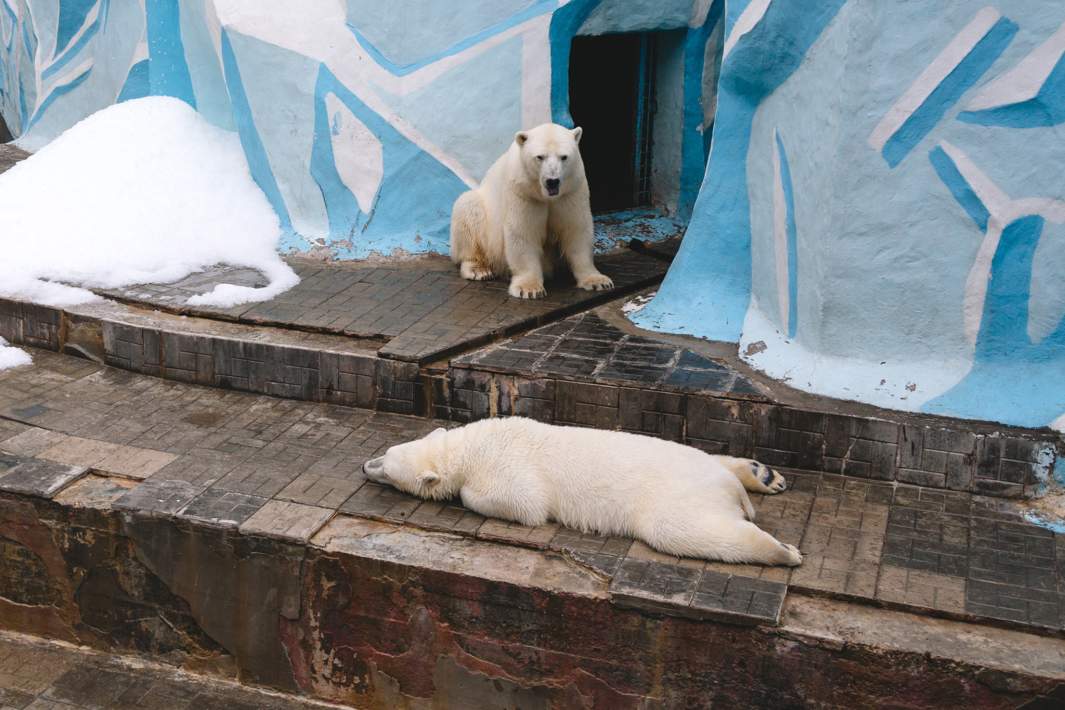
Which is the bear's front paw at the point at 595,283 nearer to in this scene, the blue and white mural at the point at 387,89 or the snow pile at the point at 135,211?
the blue and white mural at the point at 387,89

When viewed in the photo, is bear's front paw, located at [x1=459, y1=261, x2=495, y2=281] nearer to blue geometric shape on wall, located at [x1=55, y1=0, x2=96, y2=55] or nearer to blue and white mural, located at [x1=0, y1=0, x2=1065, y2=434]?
blue and white mural, located at [x1=0, y1=0, x2=1065, y2=434]

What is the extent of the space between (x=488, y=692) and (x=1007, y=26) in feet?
12.2

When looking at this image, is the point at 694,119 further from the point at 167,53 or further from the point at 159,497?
the point at 159,497

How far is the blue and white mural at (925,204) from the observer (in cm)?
536

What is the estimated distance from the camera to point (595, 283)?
770 cm

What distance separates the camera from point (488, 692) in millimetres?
4922

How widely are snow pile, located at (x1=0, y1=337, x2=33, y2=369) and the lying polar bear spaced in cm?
301

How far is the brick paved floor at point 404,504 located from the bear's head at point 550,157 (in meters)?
1.73

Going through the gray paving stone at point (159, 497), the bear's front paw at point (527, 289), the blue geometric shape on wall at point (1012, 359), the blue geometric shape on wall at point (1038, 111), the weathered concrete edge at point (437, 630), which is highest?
the blue geometric shape on wall at point (1038, 111)

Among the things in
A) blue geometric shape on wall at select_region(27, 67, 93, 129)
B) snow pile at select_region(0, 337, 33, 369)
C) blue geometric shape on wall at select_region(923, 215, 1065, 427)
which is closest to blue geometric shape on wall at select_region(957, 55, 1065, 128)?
blue geometric shape on wall at select_region(923, 215, 1065, 427)

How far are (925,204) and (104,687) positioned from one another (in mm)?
4448

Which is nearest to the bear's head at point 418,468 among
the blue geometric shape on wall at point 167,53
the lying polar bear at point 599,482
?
the lying polar bear at point 599,482

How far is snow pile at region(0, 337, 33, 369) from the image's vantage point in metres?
7.21

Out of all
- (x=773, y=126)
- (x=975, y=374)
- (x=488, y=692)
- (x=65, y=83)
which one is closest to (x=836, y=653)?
(x=488, y=692)
